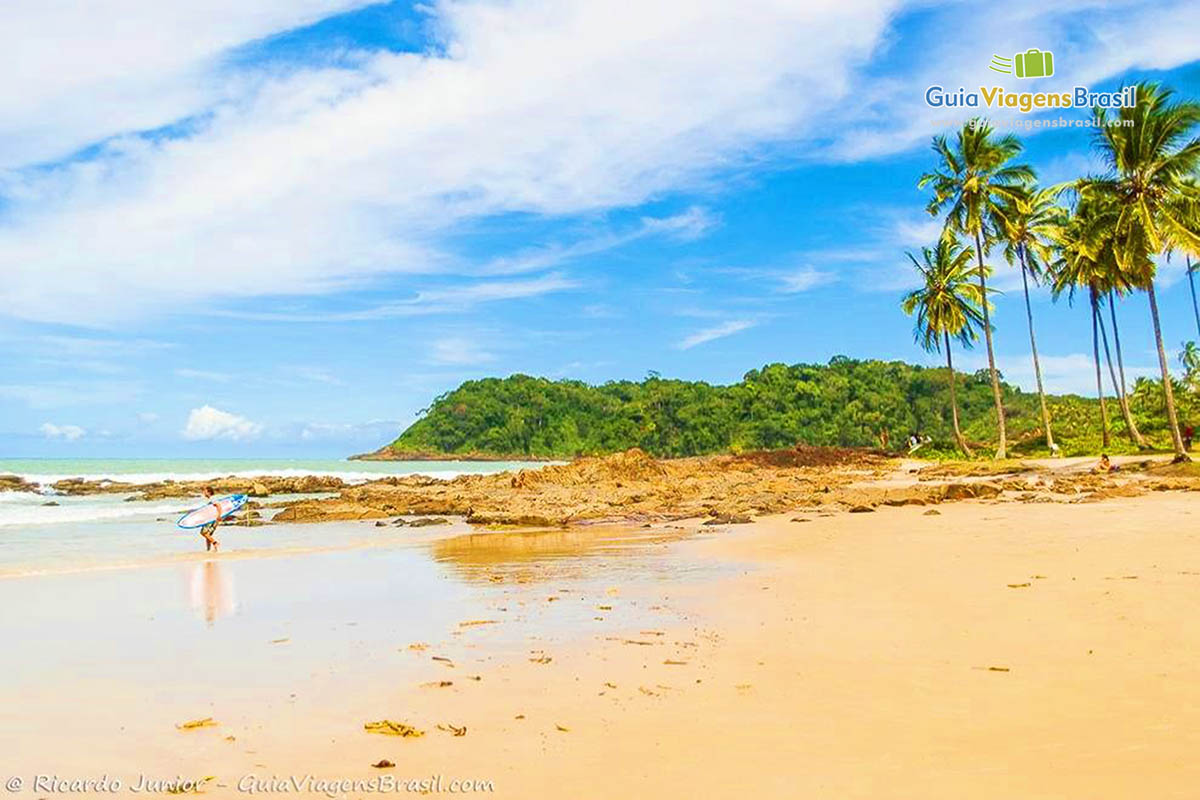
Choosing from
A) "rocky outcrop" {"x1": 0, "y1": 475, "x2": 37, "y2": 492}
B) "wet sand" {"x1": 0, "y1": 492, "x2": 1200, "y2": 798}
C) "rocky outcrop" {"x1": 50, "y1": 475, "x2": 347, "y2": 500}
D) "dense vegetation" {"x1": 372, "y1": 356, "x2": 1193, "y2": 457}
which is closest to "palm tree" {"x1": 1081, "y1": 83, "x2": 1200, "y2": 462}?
"wet sand" {"x1": 0, "y1": 492, "x2": 1200, "y2": 798}

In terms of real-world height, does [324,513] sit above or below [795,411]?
below

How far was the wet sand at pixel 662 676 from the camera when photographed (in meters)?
4.17

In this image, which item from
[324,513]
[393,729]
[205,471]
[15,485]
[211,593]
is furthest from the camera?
[205,471]

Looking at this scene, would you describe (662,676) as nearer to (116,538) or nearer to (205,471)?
(116,538)

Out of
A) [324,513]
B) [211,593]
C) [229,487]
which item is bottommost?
[211,593]

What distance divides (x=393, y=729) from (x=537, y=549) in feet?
33.8

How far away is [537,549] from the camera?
15062 millimetres

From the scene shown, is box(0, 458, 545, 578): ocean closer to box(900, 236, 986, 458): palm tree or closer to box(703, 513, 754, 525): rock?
box(703, 513, 754, 525): rock

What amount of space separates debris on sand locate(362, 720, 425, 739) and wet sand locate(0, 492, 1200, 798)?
0.20ft

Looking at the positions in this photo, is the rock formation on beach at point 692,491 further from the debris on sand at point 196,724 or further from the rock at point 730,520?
the debris on sand at point 196,724

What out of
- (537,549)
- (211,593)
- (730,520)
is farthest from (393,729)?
(730,520)

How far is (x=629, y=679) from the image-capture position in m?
5.83

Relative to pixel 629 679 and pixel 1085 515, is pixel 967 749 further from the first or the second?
pixel 1085 515

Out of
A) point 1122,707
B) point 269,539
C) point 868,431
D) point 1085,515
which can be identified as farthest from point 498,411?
point 1122,707
